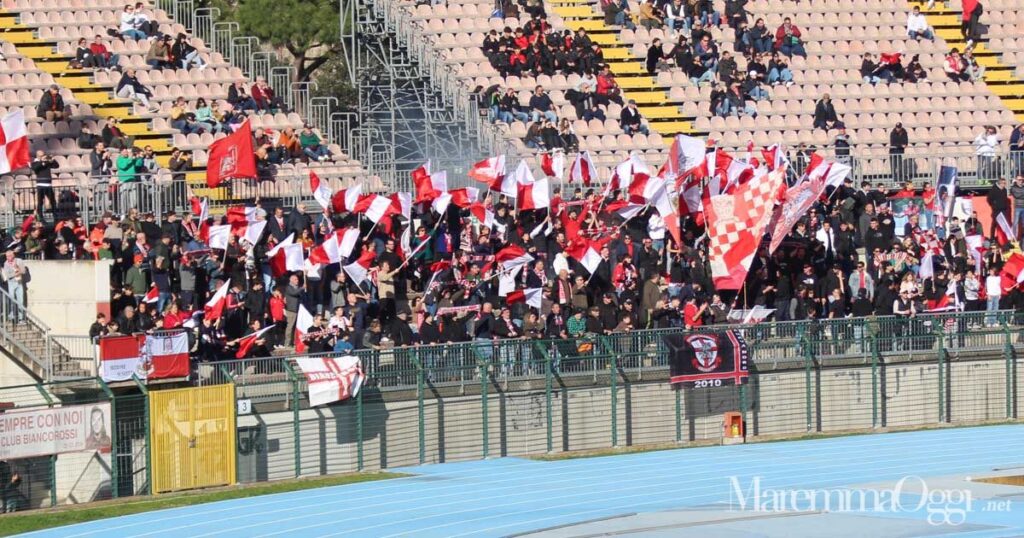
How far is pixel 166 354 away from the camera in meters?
28.4

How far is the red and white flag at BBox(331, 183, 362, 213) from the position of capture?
33.6 m

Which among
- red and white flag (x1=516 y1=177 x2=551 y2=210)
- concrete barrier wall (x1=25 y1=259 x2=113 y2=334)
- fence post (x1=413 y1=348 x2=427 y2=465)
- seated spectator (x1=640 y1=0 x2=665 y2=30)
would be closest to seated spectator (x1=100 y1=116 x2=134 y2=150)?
concrete barrier wall (x1=25 y1=259 x2=113 y2=334)

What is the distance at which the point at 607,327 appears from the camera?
32625 millimetres

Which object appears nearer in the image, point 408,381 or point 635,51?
point 408,381

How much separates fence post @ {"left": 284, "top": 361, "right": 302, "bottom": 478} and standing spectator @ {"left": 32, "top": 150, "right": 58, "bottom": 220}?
5.78 meters

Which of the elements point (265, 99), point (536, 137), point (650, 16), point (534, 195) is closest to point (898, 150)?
point (650, 16)

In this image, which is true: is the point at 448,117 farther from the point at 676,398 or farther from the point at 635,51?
the point at 676,398

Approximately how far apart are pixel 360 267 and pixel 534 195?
3.61m

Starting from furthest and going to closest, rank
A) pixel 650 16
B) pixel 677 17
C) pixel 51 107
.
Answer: pixel 677 17
pixel 650 16
pixel 51 107

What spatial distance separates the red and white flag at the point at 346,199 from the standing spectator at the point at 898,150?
12097 millimetres

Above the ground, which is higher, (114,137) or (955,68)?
(955,68)

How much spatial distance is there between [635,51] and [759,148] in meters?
4.05

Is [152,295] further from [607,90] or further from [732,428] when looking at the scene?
[607,90]

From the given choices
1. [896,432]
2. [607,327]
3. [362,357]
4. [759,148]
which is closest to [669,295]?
[607,327]
